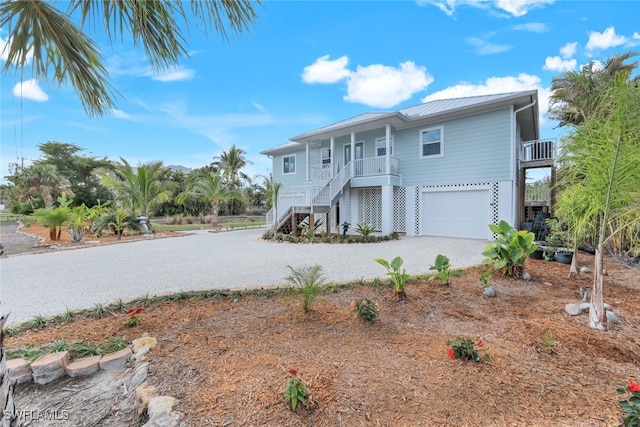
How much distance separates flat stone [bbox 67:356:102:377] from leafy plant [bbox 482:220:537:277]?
521cm

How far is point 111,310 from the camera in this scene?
3.56 m

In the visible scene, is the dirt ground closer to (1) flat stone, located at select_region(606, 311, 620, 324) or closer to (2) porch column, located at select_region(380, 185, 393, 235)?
(1) flat stone, located at select_region(606, 311, 620, 324)

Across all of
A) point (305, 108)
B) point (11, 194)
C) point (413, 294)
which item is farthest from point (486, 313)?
point (11, 194)

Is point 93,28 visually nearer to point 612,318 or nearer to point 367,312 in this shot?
point 367,312

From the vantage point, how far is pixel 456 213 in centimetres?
1087

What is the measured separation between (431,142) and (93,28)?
1142cm

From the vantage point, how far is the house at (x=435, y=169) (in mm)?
9797

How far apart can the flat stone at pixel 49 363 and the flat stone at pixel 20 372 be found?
52mm

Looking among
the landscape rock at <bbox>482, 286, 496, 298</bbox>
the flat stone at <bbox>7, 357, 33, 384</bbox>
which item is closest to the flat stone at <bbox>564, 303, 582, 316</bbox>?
the landscape rock at <bbox>482, 286, 496, 298</bbox>

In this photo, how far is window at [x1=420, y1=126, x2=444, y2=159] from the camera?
1109 centimetres

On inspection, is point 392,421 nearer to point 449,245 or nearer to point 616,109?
point 616,109

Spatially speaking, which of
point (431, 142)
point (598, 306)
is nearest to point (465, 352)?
point (598, 306)

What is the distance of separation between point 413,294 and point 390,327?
4.04 ft

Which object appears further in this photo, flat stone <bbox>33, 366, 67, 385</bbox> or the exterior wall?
the exterior wall
